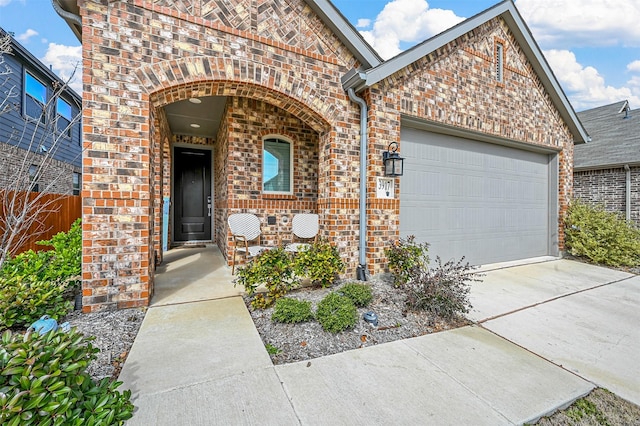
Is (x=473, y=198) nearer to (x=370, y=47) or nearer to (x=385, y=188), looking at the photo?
(x=385, y=188)

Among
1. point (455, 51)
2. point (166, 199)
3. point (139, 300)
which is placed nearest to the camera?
point (139, 300)

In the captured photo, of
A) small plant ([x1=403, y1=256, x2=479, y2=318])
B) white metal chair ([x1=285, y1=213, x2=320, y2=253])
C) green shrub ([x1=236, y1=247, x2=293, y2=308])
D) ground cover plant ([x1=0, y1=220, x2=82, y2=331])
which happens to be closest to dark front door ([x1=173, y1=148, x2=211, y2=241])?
white metal chair ([x1=285, y1=213, x2=320, y2=253])

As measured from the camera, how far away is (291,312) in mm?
2854

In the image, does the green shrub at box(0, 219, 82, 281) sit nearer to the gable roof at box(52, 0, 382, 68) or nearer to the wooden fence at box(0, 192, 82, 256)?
the wooden fence at box(0, 192, 82, 256)

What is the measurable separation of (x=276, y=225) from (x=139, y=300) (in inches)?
103

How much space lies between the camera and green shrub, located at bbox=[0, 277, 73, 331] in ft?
7.72

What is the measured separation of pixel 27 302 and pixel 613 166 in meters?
13.5

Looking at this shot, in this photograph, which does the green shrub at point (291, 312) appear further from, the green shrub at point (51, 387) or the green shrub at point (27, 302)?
the green shrub at point (27, 302)

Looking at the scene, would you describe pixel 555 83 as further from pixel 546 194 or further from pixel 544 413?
pixel 544 413

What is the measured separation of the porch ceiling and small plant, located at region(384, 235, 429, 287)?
4.04m

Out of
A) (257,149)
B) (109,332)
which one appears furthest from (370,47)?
(109,332)

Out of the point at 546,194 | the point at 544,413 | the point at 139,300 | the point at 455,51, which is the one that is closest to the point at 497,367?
the point at 544,413

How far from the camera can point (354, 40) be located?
4.26 meters

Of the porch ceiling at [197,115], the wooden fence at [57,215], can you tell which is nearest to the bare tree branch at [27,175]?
the wooden fence at [57,215]
